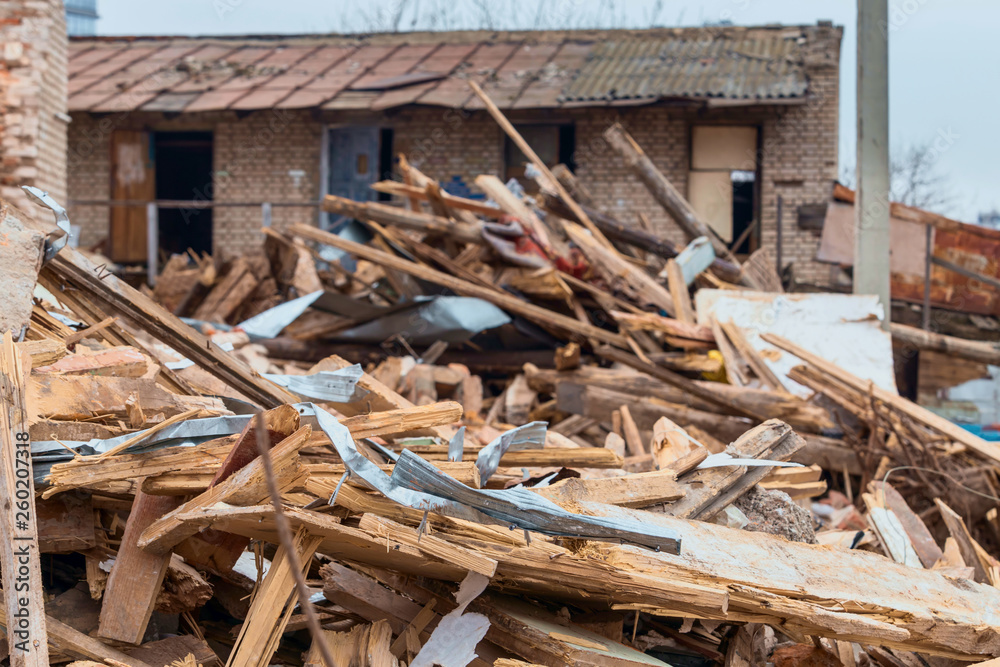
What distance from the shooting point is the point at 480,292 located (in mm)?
6699

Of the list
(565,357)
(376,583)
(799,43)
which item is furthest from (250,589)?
(799,43)

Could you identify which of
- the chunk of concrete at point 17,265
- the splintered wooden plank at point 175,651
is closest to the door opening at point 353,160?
the chunk of concrete at point 17,265

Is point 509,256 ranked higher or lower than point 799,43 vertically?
lower

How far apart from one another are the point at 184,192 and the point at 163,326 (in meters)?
16.5

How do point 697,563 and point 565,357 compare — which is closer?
point 697,563

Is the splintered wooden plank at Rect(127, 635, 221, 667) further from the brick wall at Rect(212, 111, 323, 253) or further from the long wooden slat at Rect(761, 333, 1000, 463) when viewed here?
the brick wall at Rect(212, 111, 323, 253)

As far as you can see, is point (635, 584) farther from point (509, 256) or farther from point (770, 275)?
point (770, 275)

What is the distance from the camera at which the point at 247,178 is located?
14.8m

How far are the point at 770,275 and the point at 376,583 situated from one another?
6.73m

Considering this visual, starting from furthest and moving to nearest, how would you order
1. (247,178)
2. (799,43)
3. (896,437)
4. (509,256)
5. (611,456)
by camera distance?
(247,178) → (799,43) → (509,256) → (896,437) → (611,456)

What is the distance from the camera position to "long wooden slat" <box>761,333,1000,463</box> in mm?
4418

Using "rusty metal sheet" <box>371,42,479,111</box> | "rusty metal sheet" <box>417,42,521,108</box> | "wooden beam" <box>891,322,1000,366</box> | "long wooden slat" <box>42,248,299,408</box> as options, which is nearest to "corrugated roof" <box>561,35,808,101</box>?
"rusty metal sheet" <box>417,42,521,108</box>

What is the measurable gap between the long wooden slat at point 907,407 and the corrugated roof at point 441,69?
788 cm

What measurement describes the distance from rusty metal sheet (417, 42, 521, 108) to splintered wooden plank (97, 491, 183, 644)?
35.7ft
